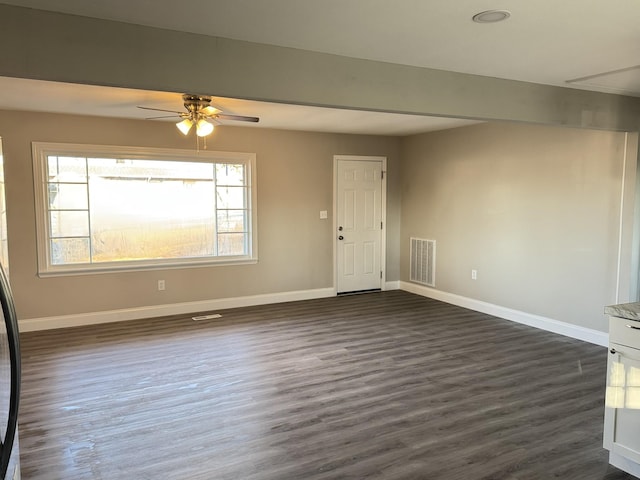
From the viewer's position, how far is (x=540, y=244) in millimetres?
5250

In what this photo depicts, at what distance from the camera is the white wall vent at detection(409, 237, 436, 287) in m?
6.89

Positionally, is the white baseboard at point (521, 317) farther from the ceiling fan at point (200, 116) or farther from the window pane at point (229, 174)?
the ceiling fan at point (200, 116)

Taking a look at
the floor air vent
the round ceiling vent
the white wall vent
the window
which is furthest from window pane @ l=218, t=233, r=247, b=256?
the round ceiling vent

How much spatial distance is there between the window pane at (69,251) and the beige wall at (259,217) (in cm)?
20

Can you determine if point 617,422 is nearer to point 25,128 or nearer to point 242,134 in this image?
point 242,134

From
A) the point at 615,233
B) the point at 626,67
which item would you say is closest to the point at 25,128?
the point at 626,67

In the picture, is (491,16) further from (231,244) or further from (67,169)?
(67,169)

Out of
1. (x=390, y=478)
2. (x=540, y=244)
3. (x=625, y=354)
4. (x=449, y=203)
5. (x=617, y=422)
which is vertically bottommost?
(x=390, y=478)

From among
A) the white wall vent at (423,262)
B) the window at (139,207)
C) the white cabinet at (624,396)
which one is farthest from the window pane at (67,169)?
the white cabinet at (624,396)

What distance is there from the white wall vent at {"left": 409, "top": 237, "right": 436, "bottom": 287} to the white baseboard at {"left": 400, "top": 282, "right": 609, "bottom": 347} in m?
0.12

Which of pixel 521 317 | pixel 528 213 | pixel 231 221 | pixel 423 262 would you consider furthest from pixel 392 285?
pixel 231 221

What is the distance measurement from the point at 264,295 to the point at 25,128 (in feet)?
11.5

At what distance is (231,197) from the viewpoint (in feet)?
20.8

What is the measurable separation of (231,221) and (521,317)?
154 inches
